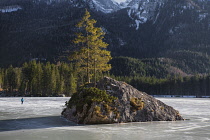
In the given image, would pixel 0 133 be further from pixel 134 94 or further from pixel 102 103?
pixel 134 94

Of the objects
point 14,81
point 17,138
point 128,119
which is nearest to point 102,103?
point 128,119

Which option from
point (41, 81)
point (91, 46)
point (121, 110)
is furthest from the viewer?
point (41, 81)

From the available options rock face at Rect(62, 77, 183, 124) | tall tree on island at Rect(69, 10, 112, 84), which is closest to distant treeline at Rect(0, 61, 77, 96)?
tall tree on island at Rect(69, 10, 112, 84)

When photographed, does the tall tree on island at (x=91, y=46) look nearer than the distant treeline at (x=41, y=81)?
Yes

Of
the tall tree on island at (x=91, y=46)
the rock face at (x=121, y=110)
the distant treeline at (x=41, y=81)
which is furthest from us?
the distant treeline at (x=41, y=81)

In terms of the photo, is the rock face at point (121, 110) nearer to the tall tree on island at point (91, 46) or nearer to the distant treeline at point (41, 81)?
the tall tree on island at point (91, 46)

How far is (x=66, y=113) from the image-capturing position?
33.4 meters

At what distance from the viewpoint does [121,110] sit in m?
29.7

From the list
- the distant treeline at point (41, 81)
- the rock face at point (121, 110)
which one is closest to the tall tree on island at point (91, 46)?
the rock face at point (121, 110)

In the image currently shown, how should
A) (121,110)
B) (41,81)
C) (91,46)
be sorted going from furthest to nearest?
1. (41,81)
2. (91,46)
3. (121,110)

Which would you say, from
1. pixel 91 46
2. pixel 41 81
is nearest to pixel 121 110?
pixel 91 46

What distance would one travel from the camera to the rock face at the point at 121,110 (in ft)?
93.5

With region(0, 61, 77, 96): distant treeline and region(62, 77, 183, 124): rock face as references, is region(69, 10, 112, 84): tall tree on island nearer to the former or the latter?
region(62, 77, 183, 124): rock face

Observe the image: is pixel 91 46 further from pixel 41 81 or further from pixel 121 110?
pixel 41 81
